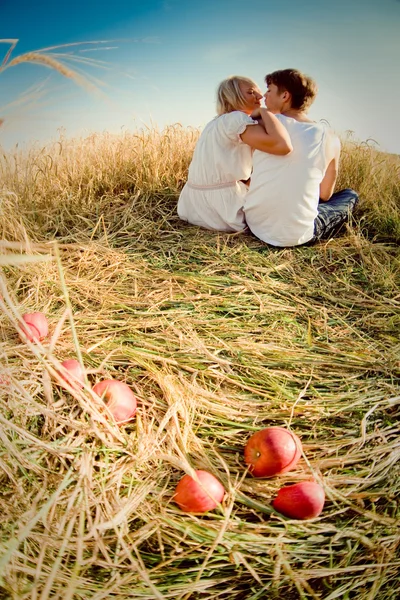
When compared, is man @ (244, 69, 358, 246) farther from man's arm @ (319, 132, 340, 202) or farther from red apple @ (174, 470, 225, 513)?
red apple @ (174, 470, 225, 513)

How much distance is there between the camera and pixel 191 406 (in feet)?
5.31

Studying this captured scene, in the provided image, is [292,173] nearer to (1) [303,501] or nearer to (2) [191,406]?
(2) [191,406]

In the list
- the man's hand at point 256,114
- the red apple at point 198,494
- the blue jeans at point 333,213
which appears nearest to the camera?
the red apple at point 198,494

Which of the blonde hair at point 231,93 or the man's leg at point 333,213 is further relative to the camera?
the man's leg at point 333,213

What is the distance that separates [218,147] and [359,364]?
1848 millimetres

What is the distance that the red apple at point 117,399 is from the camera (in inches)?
57.8

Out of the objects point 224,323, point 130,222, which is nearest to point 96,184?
point 130,222

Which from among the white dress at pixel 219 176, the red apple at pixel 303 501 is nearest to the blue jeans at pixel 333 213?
the white dress at pixel 219 176

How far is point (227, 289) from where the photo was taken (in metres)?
2.58

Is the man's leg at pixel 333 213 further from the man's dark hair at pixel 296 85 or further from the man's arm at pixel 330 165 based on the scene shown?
the man's dark hair at pixel 296 85

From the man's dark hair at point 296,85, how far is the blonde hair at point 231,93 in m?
0.16

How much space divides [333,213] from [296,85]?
37.7 inches

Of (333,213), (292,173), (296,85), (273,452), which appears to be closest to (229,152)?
(292,173)

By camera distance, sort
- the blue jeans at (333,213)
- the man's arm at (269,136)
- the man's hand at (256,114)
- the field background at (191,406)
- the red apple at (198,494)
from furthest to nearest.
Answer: the blue jeans at (333,213) → the man's hand at (256,114) → the man's arm at (269,136) → the red apple at (198,494) → the field background at (191,406)
